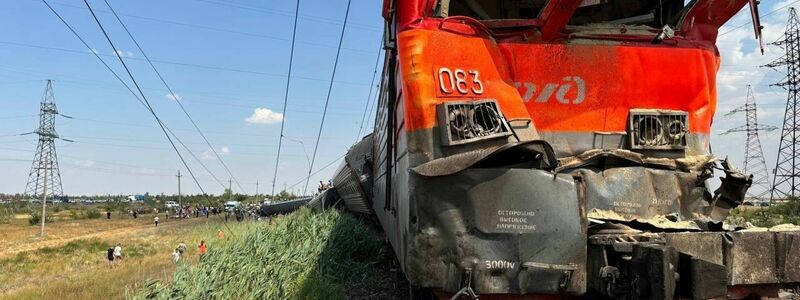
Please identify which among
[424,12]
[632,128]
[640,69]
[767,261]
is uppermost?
[424,12]

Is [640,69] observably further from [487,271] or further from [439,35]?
[487,271]

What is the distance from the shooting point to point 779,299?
12.7 feet

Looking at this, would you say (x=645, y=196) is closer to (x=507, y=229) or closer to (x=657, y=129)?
(x=657, y=129)

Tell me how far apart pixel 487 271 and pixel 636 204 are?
1.27m

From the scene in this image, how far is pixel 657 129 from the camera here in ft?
14.9

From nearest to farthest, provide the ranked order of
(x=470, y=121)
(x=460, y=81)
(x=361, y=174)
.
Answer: (x=470, y=121) < (x=460, y=81) < (x=361, y=174)

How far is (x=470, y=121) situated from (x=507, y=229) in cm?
80

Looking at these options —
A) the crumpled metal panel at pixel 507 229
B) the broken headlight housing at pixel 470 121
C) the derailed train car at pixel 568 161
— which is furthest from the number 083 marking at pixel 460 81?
the crumpled metal panel at pixel 507 229

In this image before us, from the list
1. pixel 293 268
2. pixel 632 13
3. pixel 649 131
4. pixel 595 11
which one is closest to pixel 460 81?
pixel 649 131

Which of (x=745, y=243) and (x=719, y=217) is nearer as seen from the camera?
Answer: (x=745, y=243)

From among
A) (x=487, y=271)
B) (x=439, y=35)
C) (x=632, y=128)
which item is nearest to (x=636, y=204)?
(x=632, y=128)

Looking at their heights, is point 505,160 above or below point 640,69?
below

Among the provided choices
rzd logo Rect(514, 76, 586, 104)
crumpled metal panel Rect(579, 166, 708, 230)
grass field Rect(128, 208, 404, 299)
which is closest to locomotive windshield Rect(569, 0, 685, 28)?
rzd logo Rect(514, 76, 586, 104)

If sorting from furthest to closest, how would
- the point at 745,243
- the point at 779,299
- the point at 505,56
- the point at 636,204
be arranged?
the point at 505,56
the point at 636,204
the point at 779,299
the point at 745,243
